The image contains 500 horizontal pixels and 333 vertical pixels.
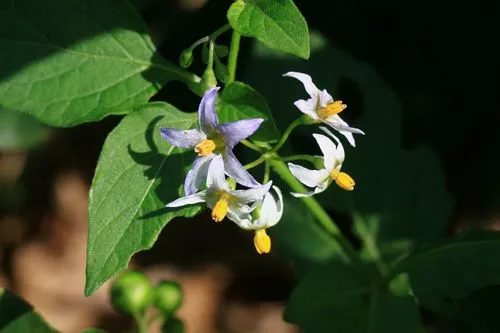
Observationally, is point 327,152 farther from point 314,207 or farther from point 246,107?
point 314,207

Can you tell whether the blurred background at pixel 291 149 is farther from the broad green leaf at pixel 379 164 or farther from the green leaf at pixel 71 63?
the green leaf at pixel 71 63

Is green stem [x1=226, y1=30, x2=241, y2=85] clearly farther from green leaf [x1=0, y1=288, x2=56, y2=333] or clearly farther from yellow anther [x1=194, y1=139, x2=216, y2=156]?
green leaf [x1=0, y1=288, x2=56, y2=333]

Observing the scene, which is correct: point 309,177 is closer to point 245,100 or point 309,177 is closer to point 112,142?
point 245,100

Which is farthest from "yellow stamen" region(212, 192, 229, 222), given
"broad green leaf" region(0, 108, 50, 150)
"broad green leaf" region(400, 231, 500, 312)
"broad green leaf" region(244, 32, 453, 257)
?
"broad green leaf" region(0, 108, 50, 150)

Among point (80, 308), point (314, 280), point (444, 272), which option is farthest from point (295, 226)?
point (80, 308)

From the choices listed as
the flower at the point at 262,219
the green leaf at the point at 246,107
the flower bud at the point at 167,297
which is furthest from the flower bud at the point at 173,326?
the green leaf at the point at 246,107

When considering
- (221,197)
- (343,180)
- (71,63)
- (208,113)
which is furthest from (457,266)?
(71,63)
